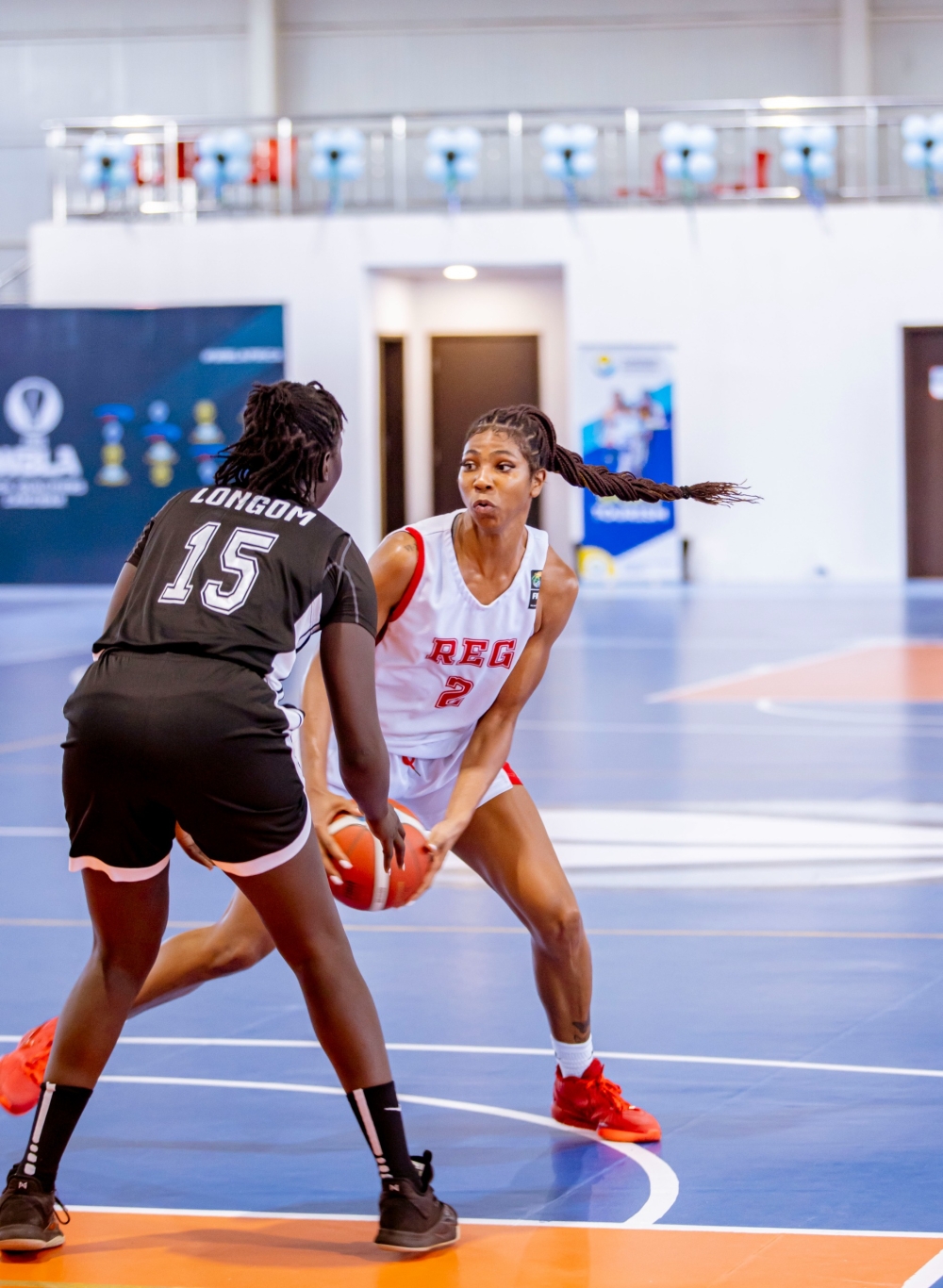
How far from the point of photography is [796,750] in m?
10.4

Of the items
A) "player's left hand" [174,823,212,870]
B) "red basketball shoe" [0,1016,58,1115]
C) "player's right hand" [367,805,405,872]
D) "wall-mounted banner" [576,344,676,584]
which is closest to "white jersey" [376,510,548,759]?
"player's right hand" [367,805,405,872]

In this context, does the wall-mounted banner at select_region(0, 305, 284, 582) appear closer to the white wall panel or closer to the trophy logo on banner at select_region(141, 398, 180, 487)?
the trophy logo on banner at select_region(141, 398, 180, 487)

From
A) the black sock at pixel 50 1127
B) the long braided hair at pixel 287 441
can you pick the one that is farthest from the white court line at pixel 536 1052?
the long braided hair at pixel 287 441

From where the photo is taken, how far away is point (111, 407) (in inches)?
913

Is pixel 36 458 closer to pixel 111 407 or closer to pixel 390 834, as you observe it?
pixel 111 407

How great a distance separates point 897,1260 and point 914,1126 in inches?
32.4

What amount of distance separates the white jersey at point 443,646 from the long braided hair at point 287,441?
0.69 meters

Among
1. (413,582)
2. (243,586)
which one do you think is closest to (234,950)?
(413,582)

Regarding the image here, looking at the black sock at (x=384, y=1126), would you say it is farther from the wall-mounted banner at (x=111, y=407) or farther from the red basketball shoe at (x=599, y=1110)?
the wall-mounted banner at (x=111, y=407)

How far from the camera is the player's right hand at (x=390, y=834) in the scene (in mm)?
3576

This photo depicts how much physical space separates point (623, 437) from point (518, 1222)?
19.7 metres

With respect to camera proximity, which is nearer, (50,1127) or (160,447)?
(50,1127)

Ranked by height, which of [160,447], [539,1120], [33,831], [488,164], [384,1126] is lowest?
[539,1120]

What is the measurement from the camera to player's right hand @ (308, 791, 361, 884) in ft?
12.7
